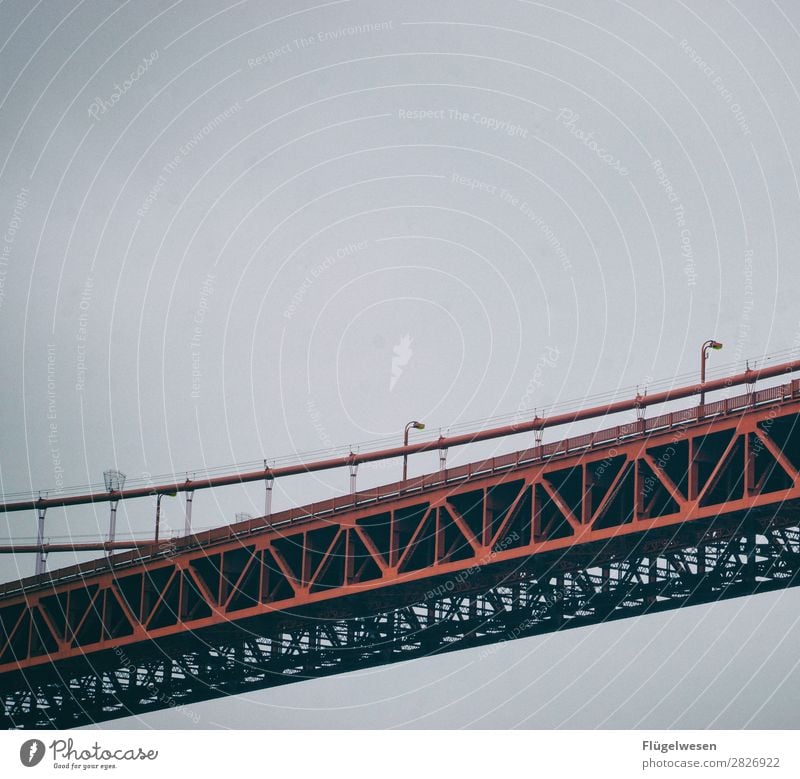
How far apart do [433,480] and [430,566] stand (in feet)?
11.6

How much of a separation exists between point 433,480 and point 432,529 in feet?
7.45

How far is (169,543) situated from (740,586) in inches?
1162

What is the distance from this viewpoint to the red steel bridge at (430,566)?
2468 inches

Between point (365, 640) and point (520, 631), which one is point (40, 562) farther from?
point (520, 631)

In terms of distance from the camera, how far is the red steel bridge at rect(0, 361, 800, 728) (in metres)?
62.7
